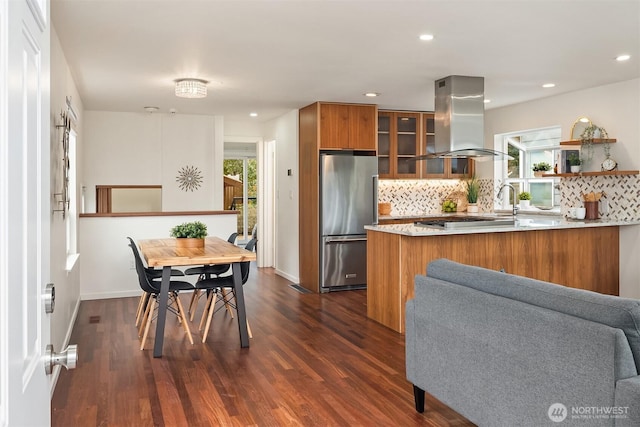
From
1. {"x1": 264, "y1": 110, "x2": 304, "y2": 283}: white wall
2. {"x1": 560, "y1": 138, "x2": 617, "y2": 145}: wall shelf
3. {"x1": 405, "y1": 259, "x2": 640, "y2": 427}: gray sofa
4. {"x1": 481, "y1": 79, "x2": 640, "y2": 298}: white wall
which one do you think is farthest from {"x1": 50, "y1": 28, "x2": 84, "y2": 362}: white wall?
{"x1": 481, "y1": 79, "x2": 640, "y2": 298}: white wall

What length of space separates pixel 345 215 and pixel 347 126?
1.19m

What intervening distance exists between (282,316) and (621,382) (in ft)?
13.0

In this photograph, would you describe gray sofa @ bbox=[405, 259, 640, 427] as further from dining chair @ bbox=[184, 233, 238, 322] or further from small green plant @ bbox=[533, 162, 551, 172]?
small green plant @ bbox=[533, 162, 551, 172]

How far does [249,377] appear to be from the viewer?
3691 millimetres

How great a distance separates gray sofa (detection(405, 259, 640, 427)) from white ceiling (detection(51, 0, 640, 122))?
1.84 meters

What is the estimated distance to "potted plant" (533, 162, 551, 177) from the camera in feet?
22.2

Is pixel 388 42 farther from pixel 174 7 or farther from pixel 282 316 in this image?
pixel 282 316

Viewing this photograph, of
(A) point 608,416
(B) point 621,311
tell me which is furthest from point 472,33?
(A) point 608,416

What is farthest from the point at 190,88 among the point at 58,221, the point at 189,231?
the point at 58,221

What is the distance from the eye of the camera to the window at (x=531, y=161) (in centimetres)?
704

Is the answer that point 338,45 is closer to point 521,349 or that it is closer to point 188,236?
point 188,236

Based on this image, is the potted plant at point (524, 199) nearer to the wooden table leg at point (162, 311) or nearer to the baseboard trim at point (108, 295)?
the wooden table leg at point (162, 311)

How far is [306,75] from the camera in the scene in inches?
209

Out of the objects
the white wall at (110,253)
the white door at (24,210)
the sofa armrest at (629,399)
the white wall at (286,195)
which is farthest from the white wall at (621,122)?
the white door at (24,210)
